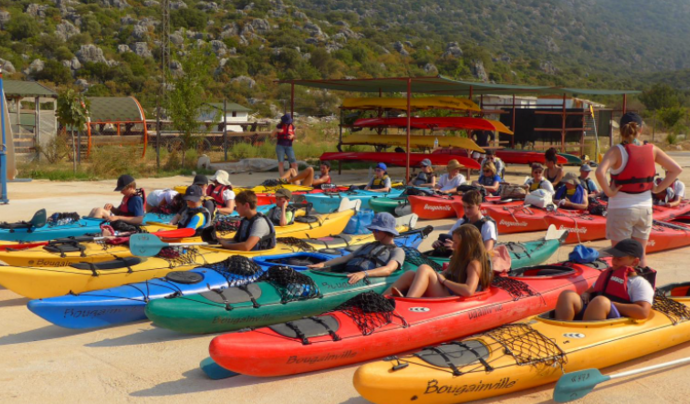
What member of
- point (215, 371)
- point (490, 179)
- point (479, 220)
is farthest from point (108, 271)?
point (490, 179)

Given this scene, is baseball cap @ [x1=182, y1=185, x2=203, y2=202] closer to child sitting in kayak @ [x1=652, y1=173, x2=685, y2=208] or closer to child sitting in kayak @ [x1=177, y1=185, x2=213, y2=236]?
child sitting in kayak @ [x1=177, y1=185, x2=213, y2=236]

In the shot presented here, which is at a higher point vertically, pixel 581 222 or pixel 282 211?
pixel 282 211

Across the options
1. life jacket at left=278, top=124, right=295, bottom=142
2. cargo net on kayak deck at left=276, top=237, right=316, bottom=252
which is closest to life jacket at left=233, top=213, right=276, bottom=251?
Result: cargo net on kayak deck at left=276, top=237, right=316, bottom=252

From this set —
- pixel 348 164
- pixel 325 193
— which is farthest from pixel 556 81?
pixel 325 193

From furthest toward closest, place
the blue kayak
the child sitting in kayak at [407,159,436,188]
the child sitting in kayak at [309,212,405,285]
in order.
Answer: the child sitting in kayak at [407,159,436,188] → the child sitting in kayak at [309,212,405,285] → the blue kayak

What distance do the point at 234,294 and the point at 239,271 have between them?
2.18ft

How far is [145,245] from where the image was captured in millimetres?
6777

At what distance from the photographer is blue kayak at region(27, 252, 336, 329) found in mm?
5547

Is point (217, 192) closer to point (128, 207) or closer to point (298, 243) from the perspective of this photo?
point (128, 207)

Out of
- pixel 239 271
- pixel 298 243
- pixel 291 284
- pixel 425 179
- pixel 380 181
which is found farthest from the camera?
pixel 425 179

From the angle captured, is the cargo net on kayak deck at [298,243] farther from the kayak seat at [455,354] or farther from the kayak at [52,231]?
the kayak seat at [455,354]

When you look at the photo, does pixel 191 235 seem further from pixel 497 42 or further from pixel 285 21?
pixel 497 42

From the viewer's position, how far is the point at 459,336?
5414 mm

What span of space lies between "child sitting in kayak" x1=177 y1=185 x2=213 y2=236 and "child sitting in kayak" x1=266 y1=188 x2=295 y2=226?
98cm
